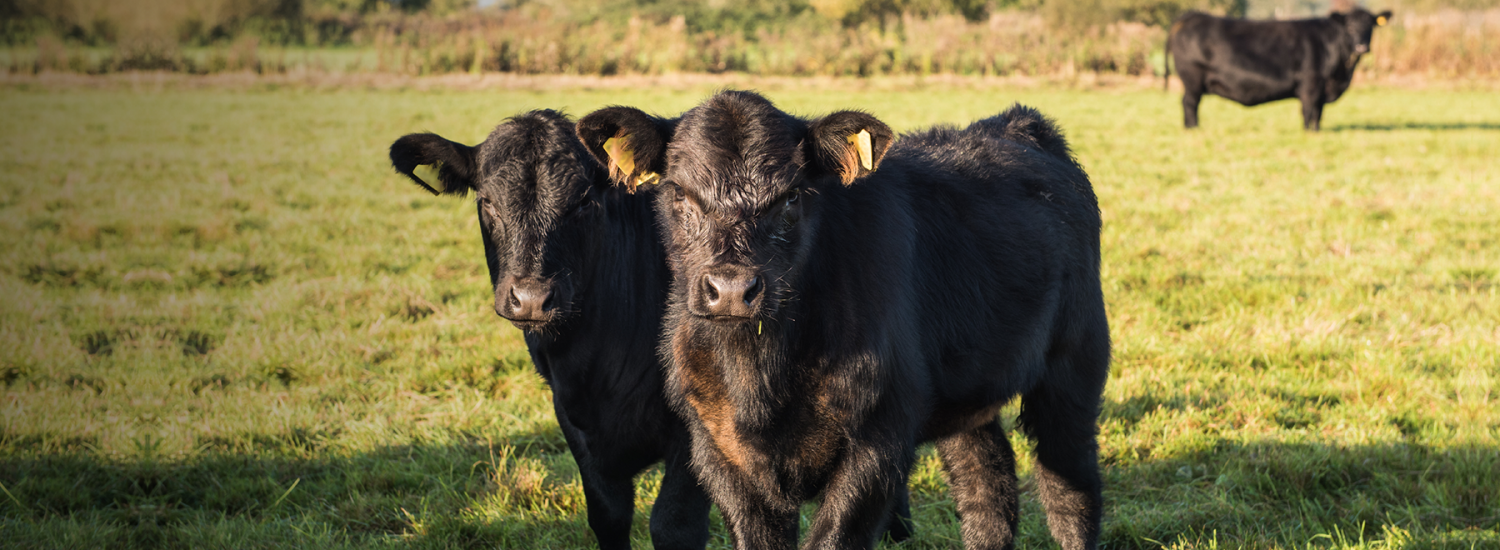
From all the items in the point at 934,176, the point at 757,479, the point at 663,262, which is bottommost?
the point at 757,479

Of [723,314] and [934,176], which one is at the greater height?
[934,176]

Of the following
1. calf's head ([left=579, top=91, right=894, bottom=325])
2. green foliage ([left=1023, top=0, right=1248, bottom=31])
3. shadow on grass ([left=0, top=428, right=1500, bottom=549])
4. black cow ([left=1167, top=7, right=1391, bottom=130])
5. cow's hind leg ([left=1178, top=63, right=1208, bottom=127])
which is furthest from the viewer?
green foliage ([left=1023, top=0, right=1248, bottom=31])

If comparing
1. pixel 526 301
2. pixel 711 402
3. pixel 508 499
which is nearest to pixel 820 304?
pixel 711 402

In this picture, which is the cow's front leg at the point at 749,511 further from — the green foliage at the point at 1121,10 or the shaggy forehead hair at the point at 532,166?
the green foliage at the point at 1121,10

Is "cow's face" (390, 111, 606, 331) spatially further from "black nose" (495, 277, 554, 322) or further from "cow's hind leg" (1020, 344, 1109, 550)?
"cow's hind leg" (1020, 344, 1109, 550)

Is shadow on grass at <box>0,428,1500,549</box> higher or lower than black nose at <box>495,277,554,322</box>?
lower

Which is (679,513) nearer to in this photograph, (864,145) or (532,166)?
(532,166)

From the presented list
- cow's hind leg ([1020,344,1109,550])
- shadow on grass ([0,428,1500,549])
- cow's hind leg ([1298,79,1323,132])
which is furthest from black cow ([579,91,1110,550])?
cow's hind leg ([1298,79,1323,132])

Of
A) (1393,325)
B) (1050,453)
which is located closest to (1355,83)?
(1393,325)

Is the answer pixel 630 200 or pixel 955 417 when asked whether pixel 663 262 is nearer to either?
pixel 630 200

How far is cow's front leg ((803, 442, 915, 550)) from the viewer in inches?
106

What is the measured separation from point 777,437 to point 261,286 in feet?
21.9

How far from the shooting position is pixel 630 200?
3893mm

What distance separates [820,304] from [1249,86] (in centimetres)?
1830
